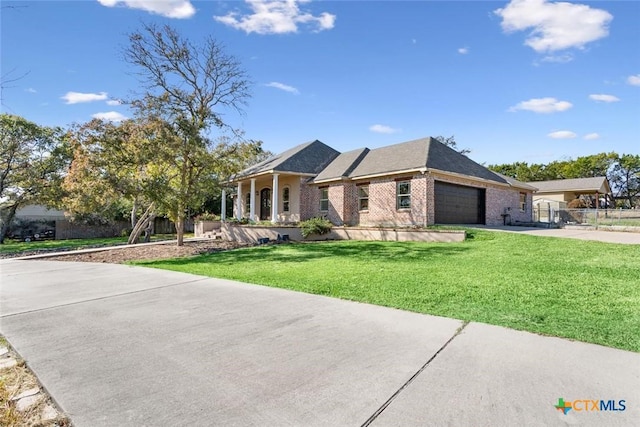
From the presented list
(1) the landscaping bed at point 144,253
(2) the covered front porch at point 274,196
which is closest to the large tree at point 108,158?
(1) the landscaping bed at point 144,253

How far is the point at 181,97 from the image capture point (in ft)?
54.7

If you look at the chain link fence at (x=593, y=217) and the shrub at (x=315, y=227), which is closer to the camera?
the shrub at (x=315, y=227)

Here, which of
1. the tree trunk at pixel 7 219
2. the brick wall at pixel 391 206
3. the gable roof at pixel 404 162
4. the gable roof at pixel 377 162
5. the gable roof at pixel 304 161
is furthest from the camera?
the tree trunk at pixel 7 219

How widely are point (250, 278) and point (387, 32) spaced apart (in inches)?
420

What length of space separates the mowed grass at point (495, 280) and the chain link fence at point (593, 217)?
8871mm

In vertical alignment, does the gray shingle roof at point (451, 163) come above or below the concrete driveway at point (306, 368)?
above

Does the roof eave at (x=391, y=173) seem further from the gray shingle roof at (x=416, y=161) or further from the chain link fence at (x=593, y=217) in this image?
the chain link fence at (x=593, y=217)

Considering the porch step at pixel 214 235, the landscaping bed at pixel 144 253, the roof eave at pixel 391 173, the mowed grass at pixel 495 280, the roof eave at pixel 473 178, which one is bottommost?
the landscaping bed at pixel 144 253

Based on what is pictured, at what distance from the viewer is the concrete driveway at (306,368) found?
241 centimetres

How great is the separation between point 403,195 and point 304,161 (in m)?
7.40

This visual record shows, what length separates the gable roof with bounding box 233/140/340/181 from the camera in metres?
20.0

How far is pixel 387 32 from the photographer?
12.8 meters

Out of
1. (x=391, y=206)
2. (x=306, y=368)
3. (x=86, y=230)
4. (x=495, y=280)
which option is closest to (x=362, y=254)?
(x=495, y=280)

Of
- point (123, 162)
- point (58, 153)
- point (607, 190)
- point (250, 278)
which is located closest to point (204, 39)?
point (123, 162)
